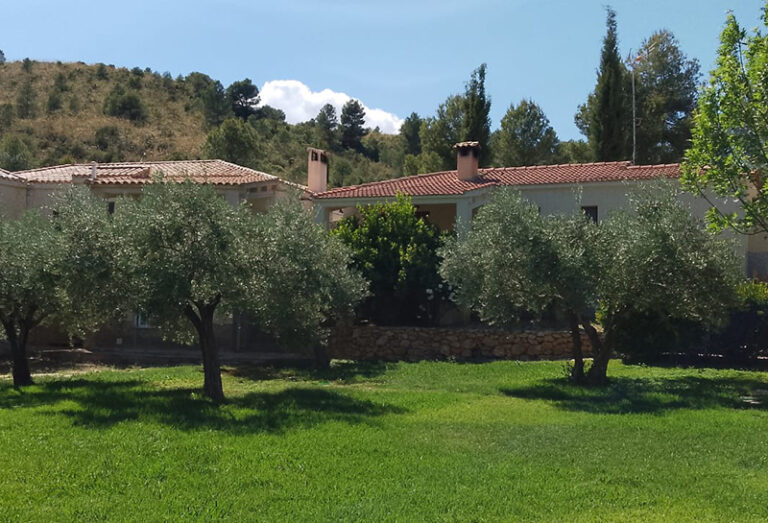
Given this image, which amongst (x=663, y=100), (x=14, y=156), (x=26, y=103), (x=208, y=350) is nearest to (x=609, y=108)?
(x=663, y=100)

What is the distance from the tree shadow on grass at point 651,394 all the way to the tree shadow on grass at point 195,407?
3.67m

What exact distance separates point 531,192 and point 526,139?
52.9 ft

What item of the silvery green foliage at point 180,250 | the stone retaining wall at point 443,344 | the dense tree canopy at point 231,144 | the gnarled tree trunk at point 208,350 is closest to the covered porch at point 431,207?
the stone retaining wall at point 443,344

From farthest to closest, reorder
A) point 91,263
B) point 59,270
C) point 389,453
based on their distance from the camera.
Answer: point 59,270 → point 91,263 → point 389,453

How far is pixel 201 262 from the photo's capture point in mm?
12969

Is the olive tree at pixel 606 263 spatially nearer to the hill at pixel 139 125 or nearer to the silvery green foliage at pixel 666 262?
the silvery green foliage at pixel 666 262

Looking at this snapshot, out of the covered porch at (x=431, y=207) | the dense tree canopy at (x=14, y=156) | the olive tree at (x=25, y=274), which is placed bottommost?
the olive tree at (x=25, y=274)

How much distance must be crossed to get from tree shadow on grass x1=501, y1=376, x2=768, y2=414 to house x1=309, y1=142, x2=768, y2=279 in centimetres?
739

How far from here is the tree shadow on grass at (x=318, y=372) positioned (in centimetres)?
1839

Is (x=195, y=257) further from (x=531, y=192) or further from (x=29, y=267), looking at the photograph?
(x=531, y=192)

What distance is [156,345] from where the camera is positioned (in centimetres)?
2444

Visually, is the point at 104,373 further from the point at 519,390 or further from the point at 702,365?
the point at 702,365

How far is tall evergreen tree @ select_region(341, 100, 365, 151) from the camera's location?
73.2 metres

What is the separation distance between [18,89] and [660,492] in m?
72.1
